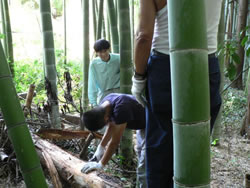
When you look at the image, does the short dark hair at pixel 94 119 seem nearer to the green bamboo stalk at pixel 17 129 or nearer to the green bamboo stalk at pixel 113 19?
the green bamboo stalk at pixel 17 129

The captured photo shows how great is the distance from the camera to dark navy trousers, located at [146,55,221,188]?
49.9 inches

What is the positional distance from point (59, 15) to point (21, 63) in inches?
382

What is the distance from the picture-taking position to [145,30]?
1173 mm

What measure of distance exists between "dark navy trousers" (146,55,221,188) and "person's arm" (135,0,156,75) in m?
0.08

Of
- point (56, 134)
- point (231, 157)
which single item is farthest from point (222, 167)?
point (56, 134)

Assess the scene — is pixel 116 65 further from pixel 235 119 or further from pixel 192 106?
pixel 235 119

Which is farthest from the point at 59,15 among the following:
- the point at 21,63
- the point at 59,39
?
the point at 21,63

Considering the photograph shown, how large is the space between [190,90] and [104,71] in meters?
2.81

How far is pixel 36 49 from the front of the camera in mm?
13750

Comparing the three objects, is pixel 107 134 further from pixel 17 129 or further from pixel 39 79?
pixel 39 79

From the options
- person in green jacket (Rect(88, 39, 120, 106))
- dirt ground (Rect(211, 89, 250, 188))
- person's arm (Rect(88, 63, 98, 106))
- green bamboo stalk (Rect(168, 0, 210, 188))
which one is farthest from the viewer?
person's arm (Rect(88, 63, 98, 106))

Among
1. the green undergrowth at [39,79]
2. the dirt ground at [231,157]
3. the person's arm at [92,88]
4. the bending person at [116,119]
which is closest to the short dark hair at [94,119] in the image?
the bending person at [116,119]

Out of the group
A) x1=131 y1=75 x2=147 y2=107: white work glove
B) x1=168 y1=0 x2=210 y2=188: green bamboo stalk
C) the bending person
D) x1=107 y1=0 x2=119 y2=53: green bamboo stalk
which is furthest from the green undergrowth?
x1=168 y1=0 x2=210 y2=188: green bamboo stalk

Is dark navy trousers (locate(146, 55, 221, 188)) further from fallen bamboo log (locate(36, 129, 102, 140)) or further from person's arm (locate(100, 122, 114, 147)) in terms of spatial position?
fallen bamboo log (locate(36, 129, 102, 140))
